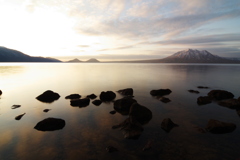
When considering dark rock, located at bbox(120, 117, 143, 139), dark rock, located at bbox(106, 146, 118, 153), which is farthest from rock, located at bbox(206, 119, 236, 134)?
dark rock, located at bbox(106, 146, 118, 153)

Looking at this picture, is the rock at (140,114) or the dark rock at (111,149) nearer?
the dark rock at (111,149)

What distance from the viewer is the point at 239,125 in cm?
1462

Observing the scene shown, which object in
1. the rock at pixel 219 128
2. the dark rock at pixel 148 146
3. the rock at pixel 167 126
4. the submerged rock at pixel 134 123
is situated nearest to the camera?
the dark rock at pixel 148 146

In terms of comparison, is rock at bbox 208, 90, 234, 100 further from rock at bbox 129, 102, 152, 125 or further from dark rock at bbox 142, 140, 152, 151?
dark rock at bbox 142, 140, 152, 151

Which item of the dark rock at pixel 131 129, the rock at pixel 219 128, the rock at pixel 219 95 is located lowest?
the rock at pixel 219 95

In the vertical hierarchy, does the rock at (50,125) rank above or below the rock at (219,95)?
above

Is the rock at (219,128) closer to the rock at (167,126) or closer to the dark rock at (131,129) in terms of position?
the rock at (167,126)

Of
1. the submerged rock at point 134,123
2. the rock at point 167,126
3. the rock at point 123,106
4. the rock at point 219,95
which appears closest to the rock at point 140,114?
the submerged rock at point 134,123

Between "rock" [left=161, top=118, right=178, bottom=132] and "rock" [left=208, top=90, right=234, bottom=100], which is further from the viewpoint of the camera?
"rock" [left=208, top=90, right=234, bottom=100]

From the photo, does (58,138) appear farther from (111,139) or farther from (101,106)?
(101,106)

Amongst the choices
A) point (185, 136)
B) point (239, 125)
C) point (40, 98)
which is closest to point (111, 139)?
point (185, 136)

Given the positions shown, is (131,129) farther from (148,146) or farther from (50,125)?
(50,125)

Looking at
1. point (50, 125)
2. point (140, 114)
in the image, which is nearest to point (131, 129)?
point (140, 114)

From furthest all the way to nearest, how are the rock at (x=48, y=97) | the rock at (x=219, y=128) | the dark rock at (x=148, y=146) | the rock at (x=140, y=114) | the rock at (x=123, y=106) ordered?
the rock at (x=48, y=97) → the rock at (x=123, y=106) → the rock at (x=140, y=114) → the rock at (x=219, y=128) → the dark rock at (x=148, y=146)
